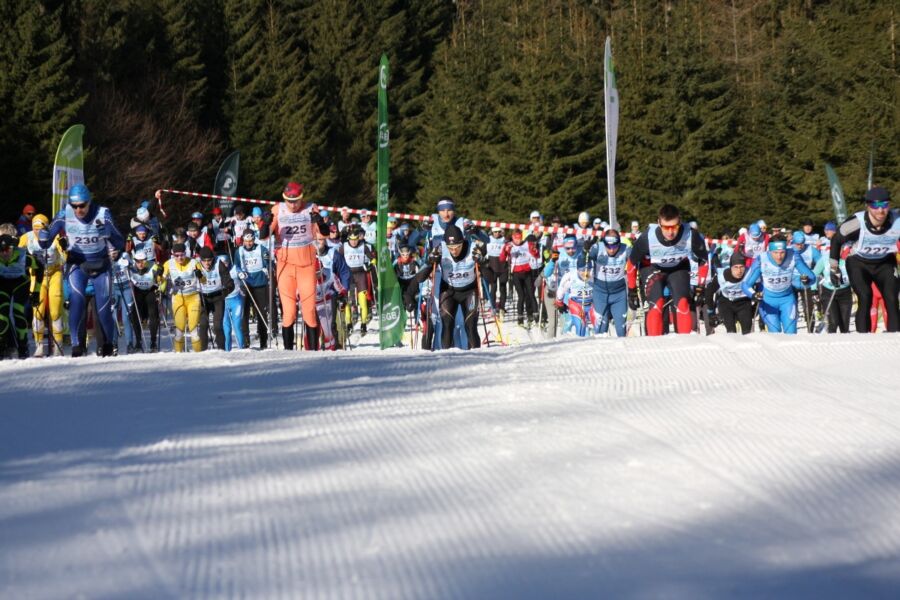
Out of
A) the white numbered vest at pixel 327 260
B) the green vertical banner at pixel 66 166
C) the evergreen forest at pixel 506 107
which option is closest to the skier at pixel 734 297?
the white numbered vest at pixel 327 260

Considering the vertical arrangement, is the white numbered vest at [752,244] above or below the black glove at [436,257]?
above

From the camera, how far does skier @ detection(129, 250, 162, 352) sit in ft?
63.2

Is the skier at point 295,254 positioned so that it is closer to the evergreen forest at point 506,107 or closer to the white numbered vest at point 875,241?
the white numbered vest at point 875,241

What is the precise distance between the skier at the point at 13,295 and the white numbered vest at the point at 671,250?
7.92 m

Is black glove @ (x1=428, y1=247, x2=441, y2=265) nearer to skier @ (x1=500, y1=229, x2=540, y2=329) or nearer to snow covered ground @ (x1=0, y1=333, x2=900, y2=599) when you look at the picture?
snow covered ground @ (x1=0, y1=333, x2=900, y2=599)

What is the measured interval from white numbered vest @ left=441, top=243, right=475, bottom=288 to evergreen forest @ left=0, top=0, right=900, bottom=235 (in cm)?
2531

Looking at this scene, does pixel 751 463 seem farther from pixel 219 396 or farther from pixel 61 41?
pixel 61 41

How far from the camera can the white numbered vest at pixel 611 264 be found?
17.7 meters

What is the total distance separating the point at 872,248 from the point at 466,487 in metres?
8.83

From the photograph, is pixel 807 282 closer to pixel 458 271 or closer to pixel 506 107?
pixel 458 271

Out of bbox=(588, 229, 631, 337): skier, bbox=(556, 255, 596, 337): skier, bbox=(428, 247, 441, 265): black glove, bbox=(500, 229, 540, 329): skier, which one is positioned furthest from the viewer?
bbox=(500, 229, 540, 329): skier

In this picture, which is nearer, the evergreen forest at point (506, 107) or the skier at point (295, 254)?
the skier at point (295, 254)

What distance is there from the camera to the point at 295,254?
530 inches

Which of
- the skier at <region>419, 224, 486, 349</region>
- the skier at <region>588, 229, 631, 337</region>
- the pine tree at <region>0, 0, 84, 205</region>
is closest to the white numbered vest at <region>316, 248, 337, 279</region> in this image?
the skier at <region>419, 224, 486, 349</region>
